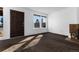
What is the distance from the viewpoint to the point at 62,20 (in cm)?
242

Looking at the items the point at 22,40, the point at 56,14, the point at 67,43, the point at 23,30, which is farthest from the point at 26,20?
the point at 67,43

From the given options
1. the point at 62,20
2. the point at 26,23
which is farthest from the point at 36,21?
the point at 62,20

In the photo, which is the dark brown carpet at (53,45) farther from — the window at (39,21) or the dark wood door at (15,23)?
the dark wood door at (15,23)

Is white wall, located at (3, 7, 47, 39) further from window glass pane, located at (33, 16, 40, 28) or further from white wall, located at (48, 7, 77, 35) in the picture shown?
white wall, located at (48, 7, 77, 35)

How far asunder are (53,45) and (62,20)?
0.76 m

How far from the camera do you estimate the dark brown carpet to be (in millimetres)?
2391

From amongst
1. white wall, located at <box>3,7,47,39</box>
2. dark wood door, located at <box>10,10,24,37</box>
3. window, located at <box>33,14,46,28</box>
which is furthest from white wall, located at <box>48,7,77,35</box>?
dark wood door, located at <box>10,10,24,37</box>

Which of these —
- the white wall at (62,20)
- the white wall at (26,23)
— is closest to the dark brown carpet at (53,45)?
the white wall at (62,20)

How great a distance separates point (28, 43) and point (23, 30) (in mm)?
399

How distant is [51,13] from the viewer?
2.43 m

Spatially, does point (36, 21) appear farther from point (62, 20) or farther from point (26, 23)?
point (62, 20)

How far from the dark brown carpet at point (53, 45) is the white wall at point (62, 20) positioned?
0.16 metres

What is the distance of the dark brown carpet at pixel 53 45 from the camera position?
7.84 feet
